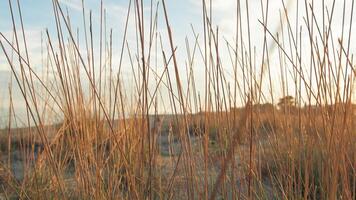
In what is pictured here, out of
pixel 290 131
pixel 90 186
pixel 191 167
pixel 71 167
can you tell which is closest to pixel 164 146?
pixel 71 167

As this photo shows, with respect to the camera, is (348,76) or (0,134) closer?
(348,76)

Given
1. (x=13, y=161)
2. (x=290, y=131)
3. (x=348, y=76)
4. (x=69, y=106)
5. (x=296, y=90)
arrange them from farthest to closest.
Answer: (x=13, y=161) → (x=290, y=131) → (x=296, y=90) → (x=69, y=106) → (x=348, y=76)

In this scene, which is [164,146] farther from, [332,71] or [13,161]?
[332,71]

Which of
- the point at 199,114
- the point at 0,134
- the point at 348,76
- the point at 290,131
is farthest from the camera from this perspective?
the point at 0,134

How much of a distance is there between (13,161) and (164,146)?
1204 millimetres

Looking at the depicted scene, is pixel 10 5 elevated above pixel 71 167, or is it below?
above

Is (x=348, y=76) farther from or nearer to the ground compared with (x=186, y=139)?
farther from the ground

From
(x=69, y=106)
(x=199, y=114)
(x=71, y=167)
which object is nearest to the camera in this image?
(x=69, y=106)

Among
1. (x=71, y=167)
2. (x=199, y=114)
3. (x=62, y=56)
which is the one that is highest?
(x=62, y=56)

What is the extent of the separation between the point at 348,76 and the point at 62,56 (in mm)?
623

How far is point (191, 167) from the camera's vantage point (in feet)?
2.59

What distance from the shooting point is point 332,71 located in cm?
96

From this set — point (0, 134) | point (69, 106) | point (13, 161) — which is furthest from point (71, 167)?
point (69, 106)

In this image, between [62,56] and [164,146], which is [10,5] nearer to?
[62,56]
